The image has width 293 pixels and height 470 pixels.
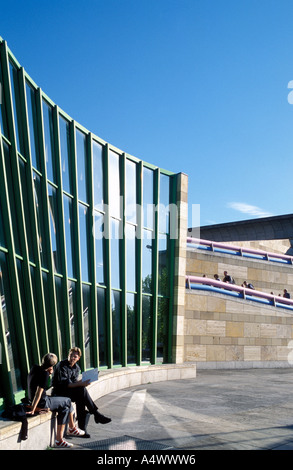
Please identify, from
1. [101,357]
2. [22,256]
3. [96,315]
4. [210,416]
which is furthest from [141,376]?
[22,256]

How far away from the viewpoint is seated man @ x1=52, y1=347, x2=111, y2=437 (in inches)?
326

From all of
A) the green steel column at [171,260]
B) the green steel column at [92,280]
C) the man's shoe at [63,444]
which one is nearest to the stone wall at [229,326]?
the green steel column at [171,260]

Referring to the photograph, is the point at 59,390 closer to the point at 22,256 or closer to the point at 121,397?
the point at 22,256

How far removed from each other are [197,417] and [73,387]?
3139 mm

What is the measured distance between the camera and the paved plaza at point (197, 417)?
780 cm

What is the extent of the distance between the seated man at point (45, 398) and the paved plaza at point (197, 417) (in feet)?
1.30

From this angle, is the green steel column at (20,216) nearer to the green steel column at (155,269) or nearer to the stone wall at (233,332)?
the green steel column at (155,269)

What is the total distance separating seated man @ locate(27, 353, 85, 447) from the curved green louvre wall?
3.55 ft

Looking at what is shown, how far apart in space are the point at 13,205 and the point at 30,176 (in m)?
1.12

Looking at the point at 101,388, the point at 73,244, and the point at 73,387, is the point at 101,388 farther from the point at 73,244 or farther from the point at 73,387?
the point at 73,387

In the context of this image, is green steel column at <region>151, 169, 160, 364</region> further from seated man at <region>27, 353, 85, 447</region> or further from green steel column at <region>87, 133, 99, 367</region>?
seated man at <region>27, 353, 85, 447</region>

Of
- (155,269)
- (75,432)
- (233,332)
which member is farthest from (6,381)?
(233,332)
